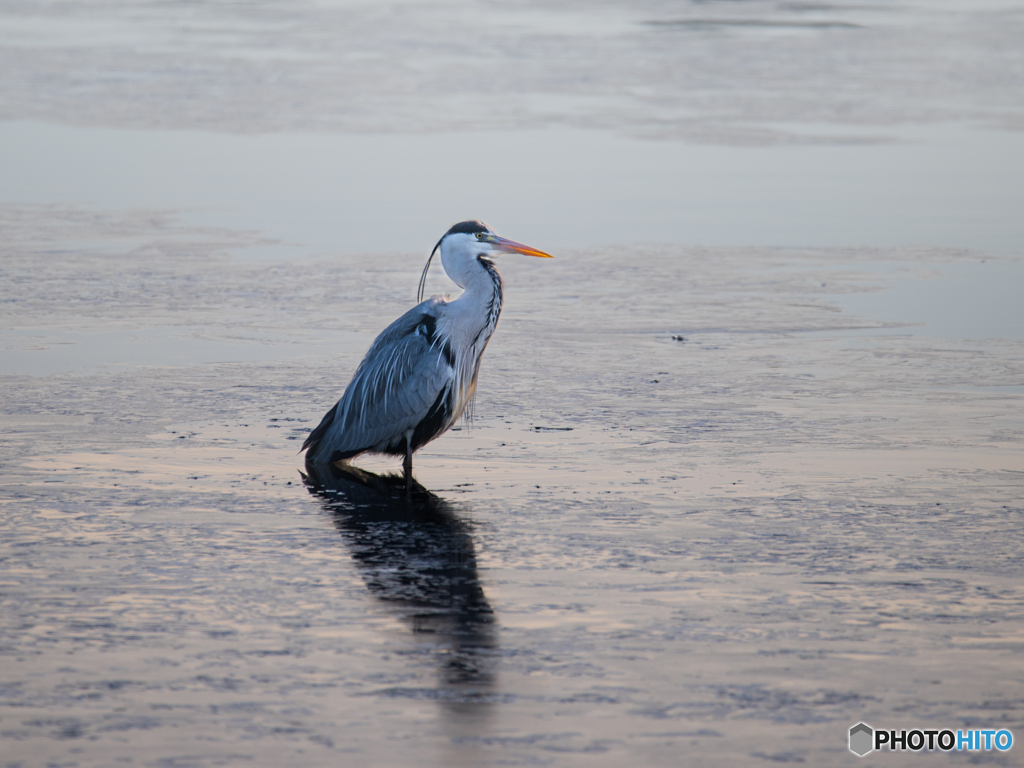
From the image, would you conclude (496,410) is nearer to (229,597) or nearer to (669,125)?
(229,597)

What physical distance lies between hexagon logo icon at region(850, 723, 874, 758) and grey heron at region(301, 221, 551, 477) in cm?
304

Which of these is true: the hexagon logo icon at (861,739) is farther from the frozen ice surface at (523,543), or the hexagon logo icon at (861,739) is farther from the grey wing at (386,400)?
the grey wing at (386,400)

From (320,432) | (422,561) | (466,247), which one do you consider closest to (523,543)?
(422,561)

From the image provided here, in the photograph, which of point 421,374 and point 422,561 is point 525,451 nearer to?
point 421,374

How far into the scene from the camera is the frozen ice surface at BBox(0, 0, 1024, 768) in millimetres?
4309

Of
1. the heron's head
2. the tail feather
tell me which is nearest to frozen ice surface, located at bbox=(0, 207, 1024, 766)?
the tail feather

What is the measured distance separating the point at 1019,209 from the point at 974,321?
4.60 m

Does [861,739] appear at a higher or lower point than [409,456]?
lower

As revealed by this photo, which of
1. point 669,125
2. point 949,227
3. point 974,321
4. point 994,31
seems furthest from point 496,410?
point 994,31

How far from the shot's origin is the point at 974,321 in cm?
961
